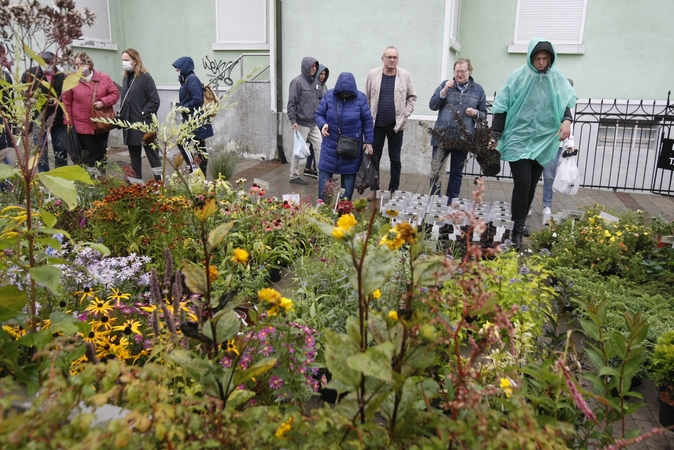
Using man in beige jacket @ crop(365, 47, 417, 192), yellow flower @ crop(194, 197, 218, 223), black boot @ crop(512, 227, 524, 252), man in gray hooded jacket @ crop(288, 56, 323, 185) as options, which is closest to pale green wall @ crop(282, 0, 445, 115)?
man in gray hooded jacket @ crop(288, 56, 323, 185)

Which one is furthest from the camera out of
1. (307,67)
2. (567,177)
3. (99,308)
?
(307,67)

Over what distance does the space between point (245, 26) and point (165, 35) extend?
1.97 m

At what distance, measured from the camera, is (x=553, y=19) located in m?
10.6

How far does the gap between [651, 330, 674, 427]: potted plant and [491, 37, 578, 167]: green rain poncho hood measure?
2684 mm

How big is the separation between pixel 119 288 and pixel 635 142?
36.1 feet

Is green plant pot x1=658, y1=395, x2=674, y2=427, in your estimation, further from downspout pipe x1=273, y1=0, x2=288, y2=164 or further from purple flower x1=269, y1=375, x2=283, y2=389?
downspout pipe x1=273, y1=0, x2=288, y2=164

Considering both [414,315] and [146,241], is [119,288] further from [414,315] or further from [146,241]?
[414,315]

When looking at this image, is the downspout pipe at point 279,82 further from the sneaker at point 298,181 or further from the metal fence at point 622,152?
the metal fence at point 622,152

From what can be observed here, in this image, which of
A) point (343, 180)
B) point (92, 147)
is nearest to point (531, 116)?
point (343, 180)

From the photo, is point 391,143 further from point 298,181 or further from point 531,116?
point 531,116

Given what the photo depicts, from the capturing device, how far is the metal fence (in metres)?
8.86

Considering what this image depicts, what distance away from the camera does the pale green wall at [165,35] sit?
1230 cm

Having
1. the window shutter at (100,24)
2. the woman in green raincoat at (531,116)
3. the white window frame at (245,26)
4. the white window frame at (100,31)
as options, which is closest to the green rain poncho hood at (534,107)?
the woman in green raincoat at (531,116)

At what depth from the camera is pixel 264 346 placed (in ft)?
7.33
